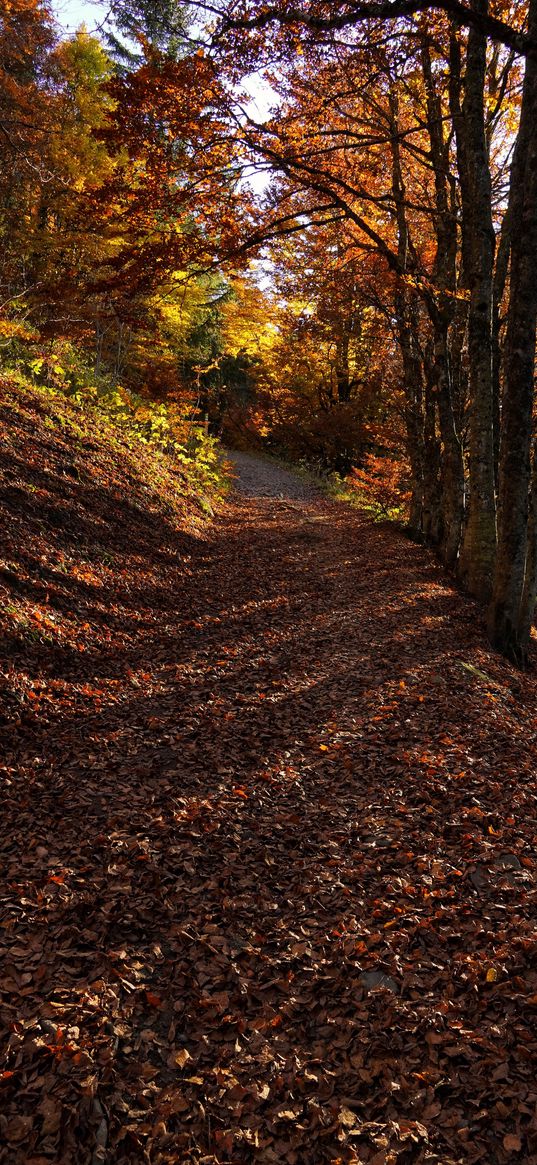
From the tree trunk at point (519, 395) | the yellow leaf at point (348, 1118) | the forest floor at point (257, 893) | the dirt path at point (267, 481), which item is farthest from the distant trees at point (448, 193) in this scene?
the dirt path at point (267, 481)

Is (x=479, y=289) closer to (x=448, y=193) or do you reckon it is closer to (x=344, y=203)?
(x=344, y=203)

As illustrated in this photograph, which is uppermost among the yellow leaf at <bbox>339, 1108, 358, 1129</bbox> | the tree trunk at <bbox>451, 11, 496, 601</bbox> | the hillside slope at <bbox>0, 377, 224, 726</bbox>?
the tree trunk at <bbox>451, 11, 496, 601</bbox>

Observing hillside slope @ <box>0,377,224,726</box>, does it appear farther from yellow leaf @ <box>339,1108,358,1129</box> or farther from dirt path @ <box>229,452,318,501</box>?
dirt path @ <box>229,452,318,501</box>

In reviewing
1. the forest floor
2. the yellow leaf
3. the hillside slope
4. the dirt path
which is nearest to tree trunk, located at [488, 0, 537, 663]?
the forest floor

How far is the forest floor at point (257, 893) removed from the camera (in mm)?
2535

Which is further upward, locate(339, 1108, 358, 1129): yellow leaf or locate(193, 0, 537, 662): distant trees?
locate(193, 0, 537, 662): distant trees

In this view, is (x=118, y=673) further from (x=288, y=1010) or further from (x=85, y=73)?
(x=85, y=73)

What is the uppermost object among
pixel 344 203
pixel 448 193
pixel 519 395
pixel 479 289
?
pixel 448 193

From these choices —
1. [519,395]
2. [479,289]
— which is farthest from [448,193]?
[519,395]

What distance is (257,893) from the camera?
3.74 metres

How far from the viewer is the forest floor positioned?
254 cm

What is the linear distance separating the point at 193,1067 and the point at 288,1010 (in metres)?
0.53

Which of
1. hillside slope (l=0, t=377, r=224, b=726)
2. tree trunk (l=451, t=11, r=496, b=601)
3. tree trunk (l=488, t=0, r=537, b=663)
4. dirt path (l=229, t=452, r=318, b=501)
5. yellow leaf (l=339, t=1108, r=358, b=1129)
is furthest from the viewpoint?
dirt path (l=229, t=452, r=318, b=501)

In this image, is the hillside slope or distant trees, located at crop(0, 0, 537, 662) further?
distant trees, located at crop(0, 0, 537, 662)
